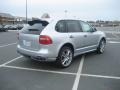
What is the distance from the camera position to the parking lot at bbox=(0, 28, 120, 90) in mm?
4824

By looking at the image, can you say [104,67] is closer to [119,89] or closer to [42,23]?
[119,89]

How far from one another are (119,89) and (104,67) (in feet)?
6.61

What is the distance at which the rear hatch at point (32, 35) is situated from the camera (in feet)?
19.9

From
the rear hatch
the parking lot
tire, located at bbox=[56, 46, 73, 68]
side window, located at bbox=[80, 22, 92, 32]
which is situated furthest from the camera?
side window, located at bbox=[80, 22, 92, 32]

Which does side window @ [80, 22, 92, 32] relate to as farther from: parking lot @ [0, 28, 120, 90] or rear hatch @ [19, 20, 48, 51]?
rear hatch @ [19, 20, 48, 51]

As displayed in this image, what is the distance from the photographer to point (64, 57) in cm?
656

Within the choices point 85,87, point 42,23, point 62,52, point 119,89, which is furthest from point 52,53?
point 119,89

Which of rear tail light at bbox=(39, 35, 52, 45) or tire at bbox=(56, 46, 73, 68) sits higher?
rear tail light at bbox=(39, 35, 52, 45)

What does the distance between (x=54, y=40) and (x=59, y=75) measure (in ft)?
3.67

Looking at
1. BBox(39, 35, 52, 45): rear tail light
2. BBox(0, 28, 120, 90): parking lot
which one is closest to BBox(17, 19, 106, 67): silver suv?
BBox(39, 35, 52, 45): rear tail light

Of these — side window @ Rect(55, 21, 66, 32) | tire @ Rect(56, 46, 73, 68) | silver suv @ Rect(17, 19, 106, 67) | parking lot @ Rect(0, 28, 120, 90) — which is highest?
side window @ Rect(55, 21, 66, 32)

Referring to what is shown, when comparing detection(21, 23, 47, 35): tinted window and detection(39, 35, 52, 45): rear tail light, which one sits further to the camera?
detection(21, 23, 47, 35): tinted window

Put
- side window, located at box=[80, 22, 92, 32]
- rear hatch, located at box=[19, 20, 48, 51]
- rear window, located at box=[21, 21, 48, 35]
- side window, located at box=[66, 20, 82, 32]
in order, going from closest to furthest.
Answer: rear hatch, located at box=[19, 20, 48, 51], rear window, located at box=[21, 21, 48, 35], side window, located at box=[66, 20, 82, 32], side window, located at box=[80, 22, 92, 32]

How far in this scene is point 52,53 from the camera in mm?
6000
